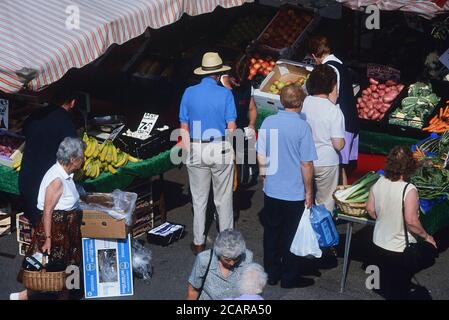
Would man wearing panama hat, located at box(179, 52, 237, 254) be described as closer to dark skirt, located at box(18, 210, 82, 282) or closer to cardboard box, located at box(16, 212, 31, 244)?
dark skirt, located at box(18, 210, 82, 282)

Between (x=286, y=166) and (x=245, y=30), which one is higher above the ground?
(x=286, y=166)

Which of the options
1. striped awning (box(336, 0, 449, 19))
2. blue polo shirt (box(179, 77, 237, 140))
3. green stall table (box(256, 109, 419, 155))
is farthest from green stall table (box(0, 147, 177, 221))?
striped awning (box(336, 0, 449, 19))

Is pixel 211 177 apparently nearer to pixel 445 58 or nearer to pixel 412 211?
pixel 412 211

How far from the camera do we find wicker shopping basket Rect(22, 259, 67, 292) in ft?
27.0

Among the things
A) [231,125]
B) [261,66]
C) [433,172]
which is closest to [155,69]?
[261,66]

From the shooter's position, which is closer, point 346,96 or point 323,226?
point 323,226

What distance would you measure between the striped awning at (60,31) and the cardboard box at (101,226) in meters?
1.27

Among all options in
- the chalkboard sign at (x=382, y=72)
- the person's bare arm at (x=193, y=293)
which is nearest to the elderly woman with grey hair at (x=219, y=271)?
the person's bare arm at (x=193, y=293)

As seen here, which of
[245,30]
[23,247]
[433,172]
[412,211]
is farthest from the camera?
[245,30]

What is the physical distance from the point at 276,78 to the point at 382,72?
1.30 m

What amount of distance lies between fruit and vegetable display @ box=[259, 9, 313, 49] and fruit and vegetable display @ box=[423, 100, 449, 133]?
2377 mm

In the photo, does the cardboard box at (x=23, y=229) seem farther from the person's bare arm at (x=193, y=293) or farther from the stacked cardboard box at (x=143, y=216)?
the person's bare arm at (x=193, y=293)

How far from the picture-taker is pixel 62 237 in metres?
8.42

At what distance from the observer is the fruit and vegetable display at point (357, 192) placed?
8.78 m
